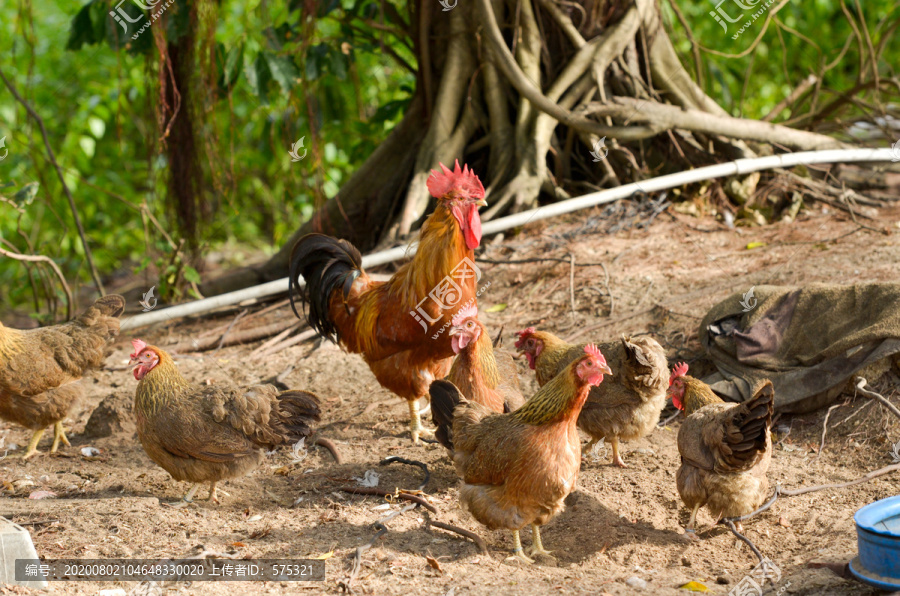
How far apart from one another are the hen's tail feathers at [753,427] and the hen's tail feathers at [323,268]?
118 inches

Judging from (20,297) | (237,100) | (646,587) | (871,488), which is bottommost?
(871,488)

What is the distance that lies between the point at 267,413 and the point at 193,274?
392 cm

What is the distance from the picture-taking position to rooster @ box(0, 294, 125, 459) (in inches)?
191

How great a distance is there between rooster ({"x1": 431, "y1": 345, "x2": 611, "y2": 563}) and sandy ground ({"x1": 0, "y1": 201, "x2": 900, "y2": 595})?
0.26 meters

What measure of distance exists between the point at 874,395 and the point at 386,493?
312 centimetres

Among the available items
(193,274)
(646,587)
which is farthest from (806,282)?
(193,274)

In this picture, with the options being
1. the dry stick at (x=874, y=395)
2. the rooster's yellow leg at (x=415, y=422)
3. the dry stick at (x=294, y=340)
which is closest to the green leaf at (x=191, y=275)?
the dry stick at (x=294, y=340)

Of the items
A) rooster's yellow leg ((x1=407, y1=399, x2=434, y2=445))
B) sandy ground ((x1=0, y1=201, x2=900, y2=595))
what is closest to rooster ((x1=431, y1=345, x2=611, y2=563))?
sandy ground ((x1=0, y1=201, x2=900, y2=595))

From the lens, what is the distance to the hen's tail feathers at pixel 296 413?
14.1 ft

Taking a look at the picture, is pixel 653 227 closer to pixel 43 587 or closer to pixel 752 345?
pixel 752 345

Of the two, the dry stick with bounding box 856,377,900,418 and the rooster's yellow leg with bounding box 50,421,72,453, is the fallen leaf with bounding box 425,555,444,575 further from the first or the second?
the rooster's yellow leg with bounding box 50,421,72,453

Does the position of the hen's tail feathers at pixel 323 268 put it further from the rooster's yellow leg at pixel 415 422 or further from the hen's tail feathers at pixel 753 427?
the hen's tail feathers at pixel 753 427

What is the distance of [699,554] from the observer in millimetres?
3854

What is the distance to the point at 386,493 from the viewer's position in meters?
4.34
